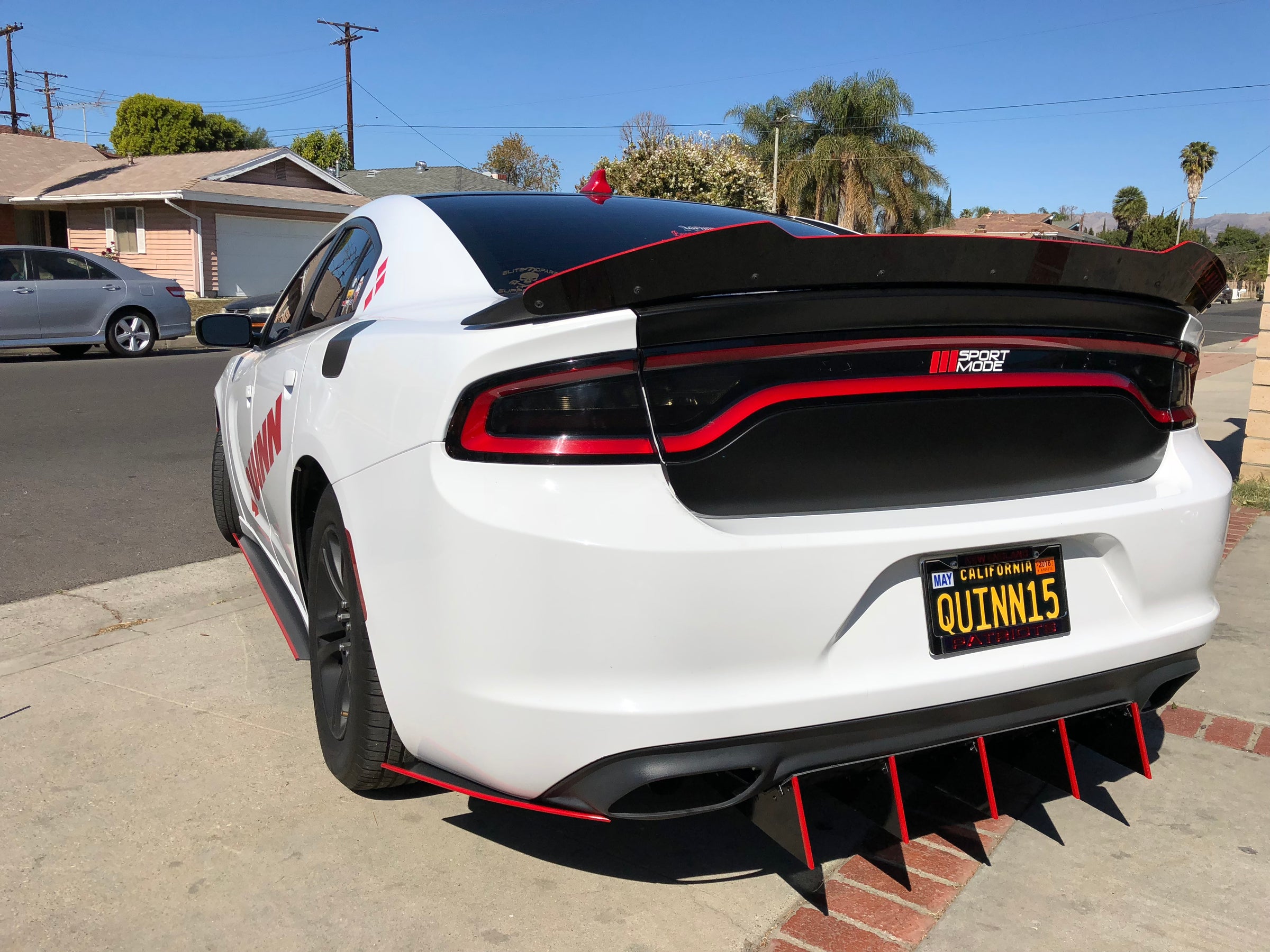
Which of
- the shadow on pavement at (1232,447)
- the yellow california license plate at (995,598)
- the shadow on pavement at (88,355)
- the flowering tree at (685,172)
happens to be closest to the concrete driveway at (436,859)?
the yellow california license plate at (995,598)

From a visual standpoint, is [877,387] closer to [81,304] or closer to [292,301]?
[292,301]

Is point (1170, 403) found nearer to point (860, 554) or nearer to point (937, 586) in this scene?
Answer: point (937, 586)

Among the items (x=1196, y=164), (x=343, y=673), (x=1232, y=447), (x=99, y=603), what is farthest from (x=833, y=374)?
(x=1196, y=164)

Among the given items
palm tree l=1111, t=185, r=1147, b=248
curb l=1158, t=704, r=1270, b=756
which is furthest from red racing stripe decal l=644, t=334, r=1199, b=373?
palm tree l=1111, t=185, r=1147, b=248

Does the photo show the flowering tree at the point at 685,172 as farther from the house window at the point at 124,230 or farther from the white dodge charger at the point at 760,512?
the white dodge charger at the point at 760,512

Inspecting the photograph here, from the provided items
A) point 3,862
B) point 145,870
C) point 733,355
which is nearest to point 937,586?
point 733,355

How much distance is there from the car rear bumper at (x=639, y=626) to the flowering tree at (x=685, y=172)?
2382cm

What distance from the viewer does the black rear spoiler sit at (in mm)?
1952

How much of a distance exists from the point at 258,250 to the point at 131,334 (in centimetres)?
1609

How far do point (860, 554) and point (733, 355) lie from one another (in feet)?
1.47

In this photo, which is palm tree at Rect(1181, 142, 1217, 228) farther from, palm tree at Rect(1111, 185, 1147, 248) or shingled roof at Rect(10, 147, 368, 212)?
shingled roof at Rect(10, 147, 368, 212)

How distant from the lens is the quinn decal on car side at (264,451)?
10.6 feet

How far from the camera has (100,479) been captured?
7066mm

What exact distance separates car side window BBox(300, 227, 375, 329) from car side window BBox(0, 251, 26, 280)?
13673 mm
